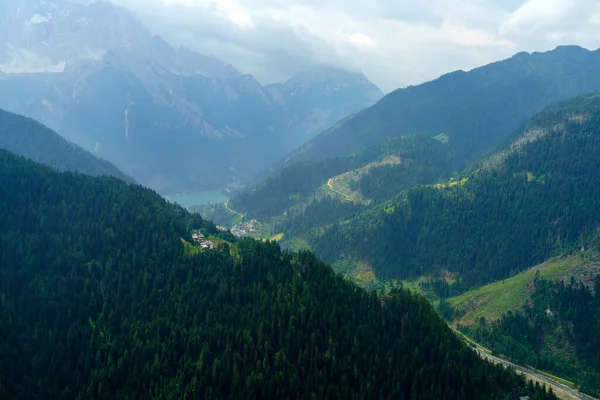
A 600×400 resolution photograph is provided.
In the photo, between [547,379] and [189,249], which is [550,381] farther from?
[189,249]

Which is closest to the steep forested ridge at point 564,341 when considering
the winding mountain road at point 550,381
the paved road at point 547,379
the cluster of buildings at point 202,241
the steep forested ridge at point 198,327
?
the winding mountain road at point 550,381

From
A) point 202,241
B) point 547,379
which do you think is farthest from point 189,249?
point 547,379

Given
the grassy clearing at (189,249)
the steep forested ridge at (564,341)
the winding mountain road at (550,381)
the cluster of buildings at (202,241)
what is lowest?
the winding mountain road at (550,381)

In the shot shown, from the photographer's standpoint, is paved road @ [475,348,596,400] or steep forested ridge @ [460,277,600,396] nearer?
paved road @ [475,348,596,400]

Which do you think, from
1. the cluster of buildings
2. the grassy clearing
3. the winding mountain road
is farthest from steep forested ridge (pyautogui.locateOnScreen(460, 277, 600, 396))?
the grassy clearing

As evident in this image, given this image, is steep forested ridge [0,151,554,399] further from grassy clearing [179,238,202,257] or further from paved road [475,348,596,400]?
paved road [475,348,596,400]

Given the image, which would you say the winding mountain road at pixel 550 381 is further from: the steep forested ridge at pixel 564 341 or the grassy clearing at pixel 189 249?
the grassy clearing at pixel 189 249

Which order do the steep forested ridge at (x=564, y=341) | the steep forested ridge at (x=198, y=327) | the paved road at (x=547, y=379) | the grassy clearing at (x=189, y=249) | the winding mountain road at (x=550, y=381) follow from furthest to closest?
the steep forested ridge at (x=564, y=341) → the grassy clearing at (x=189, y=249) → the paved road at (x=547, y=379) → the winding mountain road at (x=550, y=381) → the steep forested ridge at (x=198, y=327)
